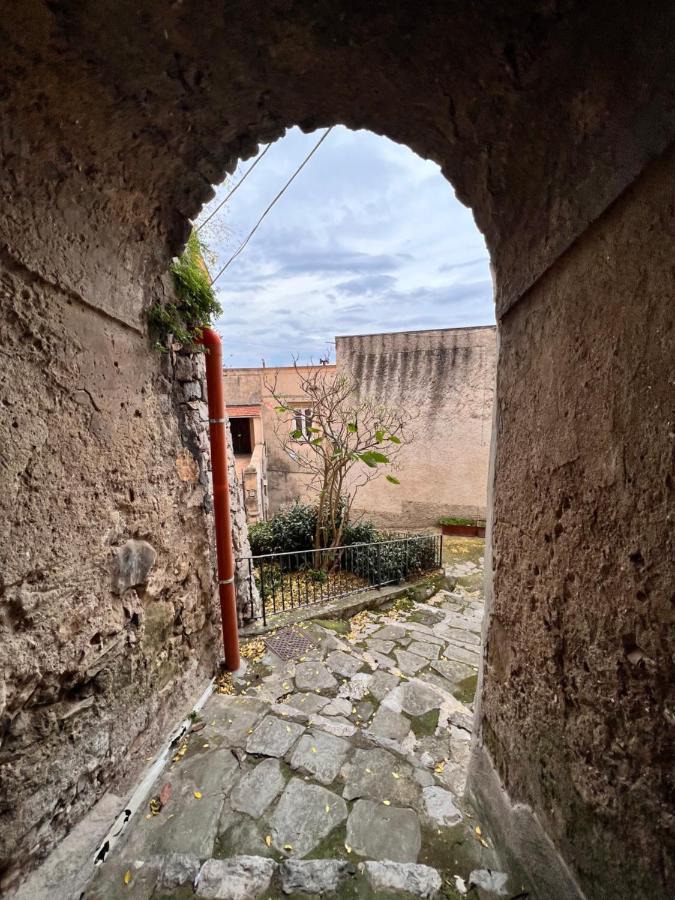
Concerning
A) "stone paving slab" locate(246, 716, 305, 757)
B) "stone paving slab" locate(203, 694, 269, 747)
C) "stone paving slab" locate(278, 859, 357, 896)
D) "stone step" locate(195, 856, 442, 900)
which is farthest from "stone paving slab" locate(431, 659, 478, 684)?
"stone paving slab" locate(278, 859, 357, 896)

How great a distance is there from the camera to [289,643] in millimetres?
3641

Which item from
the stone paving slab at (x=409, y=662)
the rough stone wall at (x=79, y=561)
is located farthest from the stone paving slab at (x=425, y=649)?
the rough stone wall at (x=79, y=561)

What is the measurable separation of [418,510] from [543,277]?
7.95 meters

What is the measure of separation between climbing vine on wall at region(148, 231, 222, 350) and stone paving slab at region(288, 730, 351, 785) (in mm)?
2699

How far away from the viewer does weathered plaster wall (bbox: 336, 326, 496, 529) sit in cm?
838

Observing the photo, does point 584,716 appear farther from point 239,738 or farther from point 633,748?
point 239,738

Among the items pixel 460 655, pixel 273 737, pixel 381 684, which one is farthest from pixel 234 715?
pixel 460 655

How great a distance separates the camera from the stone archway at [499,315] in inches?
35.7

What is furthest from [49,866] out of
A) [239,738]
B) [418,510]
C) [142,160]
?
[418,510]

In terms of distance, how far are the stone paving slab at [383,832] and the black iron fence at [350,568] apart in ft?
10.6

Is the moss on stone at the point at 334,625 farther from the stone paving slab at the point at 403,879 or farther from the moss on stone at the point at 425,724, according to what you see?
the stone paving slab at the point at 403,879

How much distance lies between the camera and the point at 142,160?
5.27 ft

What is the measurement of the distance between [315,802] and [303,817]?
0.31 feet

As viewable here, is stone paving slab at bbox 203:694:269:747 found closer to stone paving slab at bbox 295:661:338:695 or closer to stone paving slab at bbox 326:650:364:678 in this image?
stone paving slab at bbox 295:661:338:695
